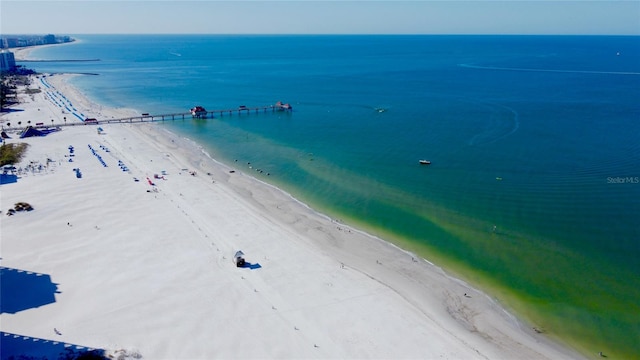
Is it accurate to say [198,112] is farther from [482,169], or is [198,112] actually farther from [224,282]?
[224,282]

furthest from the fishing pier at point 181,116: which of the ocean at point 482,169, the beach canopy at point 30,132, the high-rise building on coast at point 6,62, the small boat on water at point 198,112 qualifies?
the high-rise building on coast at point 6,62

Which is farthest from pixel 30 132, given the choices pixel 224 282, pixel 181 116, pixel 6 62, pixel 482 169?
pixel 6 62

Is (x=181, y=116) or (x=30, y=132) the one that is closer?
(x=30, y=132)

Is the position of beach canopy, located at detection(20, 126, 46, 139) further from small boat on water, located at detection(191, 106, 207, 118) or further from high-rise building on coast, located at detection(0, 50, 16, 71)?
high-rise building on coast, located at detection(0, 50, 16, 71)

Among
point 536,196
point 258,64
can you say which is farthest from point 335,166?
point 258,64

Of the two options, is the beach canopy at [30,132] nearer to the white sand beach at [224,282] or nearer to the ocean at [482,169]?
the white sand beach at [224,282]

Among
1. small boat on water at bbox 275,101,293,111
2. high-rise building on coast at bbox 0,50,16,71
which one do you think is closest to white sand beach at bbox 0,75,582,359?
small boat on water at bbox 275,101,293,111
